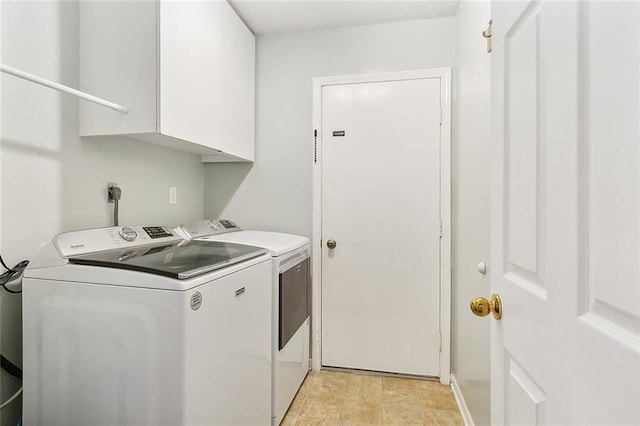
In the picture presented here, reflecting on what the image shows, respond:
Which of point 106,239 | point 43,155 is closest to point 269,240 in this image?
point 106,239

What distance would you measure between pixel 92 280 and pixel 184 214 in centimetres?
121

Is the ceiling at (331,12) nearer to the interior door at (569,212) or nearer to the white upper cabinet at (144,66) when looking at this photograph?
the white upper cabinet at (144,66)

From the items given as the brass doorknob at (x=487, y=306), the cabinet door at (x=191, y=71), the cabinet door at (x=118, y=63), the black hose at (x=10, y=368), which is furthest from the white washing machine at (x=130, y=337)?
the brass doorknob at (x=487, y=306)

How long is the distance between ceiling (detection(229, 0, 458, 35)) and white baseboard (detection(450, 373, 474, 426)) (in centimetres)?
243

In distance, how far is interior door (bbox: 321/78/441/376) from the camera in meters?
2.19

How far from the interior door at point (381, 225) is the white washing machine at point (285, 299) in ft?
0.83

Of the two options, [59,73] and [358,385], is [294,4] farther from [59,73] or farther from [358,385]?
[358,385]

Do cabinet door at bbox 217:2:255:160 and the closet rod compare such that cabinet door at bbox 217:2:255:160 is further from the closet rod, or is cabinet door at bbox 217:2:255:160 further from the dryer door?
the dryer door

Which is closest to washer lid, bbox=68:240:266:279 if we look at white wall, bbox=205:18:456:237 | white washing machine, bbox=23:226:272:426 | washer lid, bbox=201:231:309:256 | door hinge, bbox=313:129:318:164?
white washing machine, bbox=23:226:272:426

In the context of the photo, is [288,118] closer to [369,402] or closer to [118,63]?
[118,63]

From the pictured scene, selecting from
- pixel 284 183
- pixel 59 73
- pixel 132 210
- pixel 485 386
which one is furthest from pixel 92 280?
pixel 485 386

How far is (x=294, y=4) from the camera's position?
2.07 metres

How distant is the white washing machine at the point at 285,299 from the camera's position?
166 cm

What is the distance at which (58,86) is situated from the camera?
113cm
